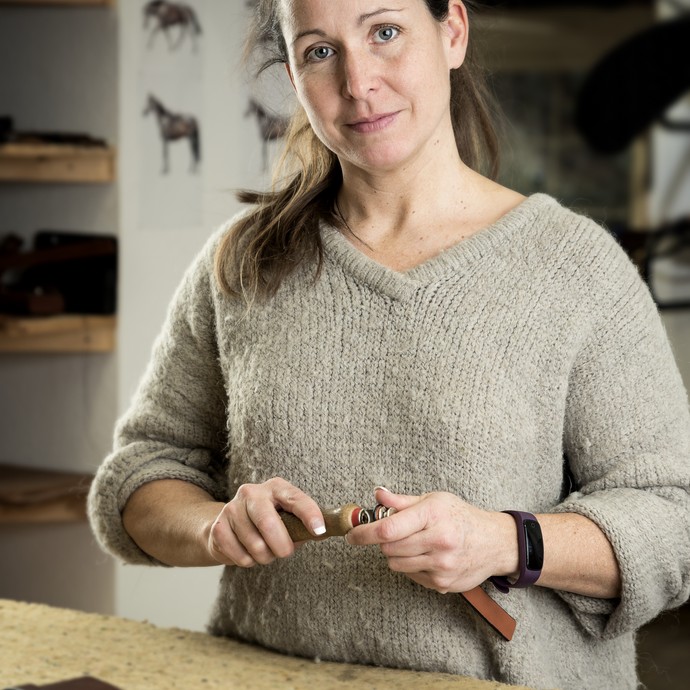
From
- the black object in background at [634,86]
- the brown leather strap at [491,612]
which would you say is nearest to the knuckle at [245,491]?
the brown leather strap at [491,612]

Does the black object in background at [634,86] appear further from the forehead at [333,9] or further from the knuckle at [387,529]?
the knuckle at [387,529]

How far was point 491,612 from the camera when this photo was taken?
114 cm

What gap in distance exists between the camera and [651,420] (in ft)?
3.87

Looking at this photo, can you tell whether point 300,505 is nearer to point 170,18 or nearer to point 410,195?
point 410,195

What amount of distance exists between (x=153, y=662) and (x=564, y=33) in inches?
194

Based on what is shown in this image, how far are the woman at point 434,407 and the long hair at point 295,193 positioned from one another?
0.01 meters

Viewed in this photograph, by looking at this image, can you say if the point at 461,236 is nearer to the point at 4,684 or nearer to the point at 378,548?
the point at 378,548

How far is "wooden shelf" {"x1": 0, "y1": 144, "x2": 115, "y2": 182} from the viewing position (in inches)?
94.7

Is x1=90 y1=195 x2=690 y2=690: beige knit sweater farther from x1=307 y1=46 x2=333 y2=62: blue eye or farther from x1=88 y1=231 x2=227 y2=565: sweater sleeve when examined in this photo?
x1=307 y1=46 x2=333 y2=62: blue eye

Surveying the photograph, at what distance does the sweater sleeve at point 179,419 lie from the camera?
4.47 feet

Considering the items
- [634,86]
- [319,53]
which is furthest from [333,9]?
[634,86]

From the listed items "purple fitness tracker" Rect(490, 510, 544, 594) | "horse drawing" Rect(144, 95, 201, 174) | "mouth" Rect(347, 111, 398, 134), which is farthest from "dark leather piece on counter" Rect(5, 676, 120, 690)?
"horse drawing" Rect(144, 95, 201, 174)

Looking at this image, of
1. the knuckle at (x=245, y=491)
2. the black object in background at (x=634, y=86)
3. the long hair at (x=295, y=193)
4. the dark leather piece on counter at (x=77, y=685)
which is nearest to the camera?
the dark leather piece on counter at (x=77, y=685)

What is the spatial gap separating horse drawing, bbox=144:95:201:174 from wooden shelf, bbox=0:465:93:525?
75 centimetres
